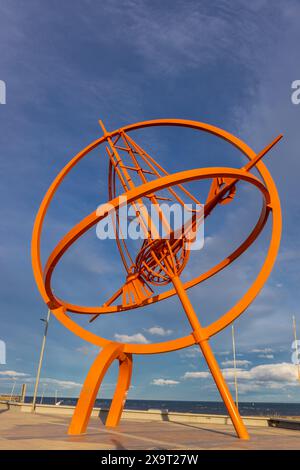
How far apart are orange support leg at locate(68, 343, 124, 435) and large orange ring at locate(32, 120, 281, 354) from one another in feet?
4.46

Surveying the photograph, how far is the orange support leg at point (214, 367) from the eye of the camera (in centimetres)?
1480

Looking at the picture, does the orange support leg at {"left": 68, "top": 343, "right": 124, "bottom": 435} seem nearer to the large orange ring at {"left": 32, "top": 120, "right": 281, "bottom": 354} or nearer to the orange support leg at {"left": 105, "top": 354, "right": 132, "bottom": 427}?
the large orange ring at {"left": 32, "top": 120, "right": 281, "bottom": 354}

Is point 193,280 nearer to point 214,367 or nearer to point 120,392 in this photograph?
point 214,367

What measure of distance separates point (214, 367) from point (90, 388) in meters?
5.44

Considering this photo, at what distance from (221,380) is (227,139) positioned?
11286mm

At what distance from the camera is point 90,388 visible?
16.2m

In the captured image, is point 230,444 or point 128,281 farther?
point 128,281

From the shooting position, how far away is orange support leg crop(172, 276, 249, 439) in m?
14.8

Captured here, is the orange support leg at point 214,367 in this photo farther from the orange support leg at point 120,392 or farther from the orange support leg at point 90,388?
the orange support leg at point 120,392

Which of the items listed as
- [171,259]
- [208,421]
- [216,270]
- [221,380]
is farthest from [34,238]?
[208,421]

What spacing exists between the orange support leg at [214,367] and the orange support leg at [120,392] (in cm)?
448
